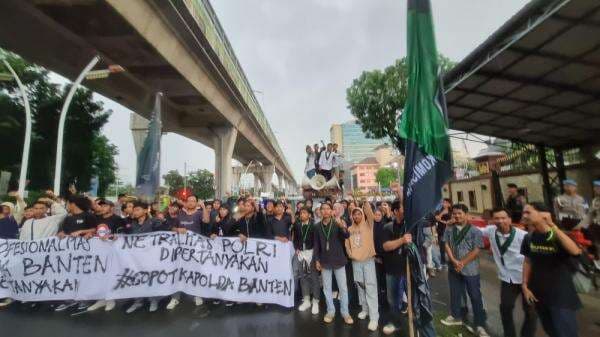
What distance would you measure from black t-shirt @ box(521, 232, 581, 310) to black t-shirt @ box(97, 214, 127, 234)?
6180 mm

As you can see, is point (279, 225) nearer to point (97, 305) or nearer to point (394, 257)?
point (394, 257)

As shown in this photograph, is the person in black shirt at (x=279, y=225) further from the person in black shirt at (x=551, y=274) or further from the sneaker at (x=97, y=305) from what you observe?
the person in black shirt at (x=551, y=274)

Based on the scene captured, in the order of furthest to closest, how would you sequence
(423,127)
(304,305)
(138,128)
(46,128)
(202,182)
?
(202,182) < (138,128) < (46,128) < (304,305) < (423,127)

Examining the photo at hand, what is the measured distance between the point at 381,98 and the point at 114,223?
15994mm

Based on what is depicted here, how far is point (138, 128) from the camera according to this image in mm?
22219

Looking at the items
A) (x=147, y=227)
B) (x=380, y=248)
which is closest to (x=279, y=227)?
(x=380, y=248)

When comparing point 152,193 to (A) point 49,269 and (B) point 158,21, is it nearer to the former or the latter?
(A) point 49,269

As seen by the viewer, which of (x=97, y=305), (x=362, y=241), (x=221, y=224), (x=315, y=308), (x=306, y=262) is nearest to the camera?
(x=362, y=241)

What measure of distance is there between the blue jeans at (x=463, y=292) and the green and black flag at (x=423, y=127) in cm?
136

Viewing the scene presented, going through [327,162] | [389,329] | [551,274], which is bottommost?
[389,329]

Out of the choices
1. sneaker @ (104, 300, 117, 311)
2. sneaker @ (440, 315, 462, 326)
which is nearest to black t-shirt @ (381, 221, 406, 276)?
sneaker @ (440, 315, 462, 326)

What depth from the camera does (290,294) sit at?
16.8 ft

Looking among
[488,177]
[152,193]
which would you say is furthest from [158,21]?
[488,177]

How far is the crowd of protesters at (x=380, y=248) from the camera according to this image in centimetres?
299
